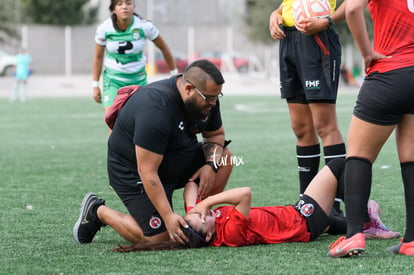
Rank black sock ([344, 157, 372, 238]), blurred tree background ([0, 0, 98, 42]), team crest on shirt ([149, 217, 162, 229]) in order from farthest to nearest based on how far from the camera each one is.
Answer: blurred tree background ([0, 0, 98, 42])
team crest on shirt ([149, 217, 162, 229])
black sock ([344, 157, 372, 238])

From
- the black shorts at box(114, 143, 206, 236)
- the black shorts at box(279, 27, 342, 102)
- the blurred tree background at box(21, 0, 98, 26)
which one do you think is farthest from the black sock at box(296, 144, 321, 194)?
the blurred tree background at box(21, 0, 98, 26)

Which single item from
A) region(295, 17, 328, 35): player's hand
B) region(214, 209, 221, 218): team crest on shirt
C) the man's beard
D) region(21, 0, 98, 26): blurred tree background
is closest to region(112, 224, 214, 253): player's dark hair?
region(214, 209, 221, 218): team crest on shirt

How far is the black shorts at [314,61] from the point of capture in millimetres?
6305

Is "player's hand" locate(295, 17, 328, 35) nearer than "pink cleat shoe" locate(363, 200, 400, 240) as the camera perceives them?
No

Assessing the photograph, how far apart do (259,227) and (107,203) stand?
2.39 metres

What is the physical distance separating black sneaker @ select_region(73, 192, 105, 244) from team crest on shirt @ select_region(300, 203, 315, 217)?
1.46 m

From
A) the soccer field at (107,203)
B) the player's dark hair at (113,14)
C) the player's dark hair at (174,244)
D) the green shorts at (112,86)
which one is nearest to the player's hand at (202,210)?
the player's dark hair at (174,244)

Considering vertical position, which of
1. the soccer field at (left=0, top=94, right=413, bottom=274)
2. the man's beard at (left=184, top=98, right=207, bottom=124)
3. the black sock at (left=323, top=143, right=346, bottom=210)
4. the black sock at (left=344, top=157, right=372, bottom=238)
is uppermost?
the man's beard at (left=184, top=98, right=207, bottom=124)

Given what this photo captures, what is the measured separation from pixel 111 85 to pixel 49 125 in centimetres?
885

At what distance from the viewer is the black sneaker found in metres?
5.85

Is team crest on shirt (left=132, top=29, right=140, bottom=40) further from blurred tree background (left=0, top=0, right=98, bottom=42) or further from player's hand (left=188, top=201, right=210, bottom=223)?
blurred tree background (left=0, top=0, right=98, bottom=42)

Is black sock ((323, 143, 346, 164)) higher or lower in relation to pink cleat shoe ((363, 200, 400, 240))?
higher

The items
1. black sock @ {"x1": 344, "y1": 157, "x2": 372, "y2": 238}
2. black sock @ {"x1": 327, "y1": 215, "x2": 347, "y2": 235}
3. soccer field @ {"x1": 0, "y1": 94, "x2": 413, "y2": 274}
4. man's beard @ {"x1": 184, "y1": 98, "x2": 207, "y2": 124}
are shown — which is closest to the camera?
soccer field @ {"x1": 0, "y1": 94, "x2": 413, "y2": 274}

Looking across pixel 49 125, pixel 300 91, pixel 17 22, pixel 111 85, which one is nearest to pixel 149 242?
pixel 300 91
